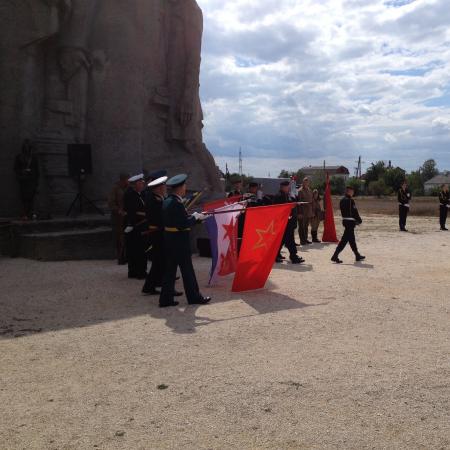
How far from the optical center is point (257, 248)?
7.04 meters

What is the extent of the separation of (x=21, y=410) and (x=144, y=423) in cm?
84

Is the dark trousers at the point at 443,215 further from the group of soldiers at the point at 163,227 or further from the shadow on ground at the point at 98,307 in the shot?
the shadow on ground at the point at 98,307

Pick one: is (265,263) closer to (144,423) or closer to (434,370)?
(434,370)

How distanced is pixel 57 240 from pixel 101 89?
12.9 ft

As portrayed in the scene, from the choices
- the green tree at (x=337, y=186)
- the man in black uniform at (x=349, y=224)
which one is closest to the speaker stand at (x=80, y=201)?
the man in black uniform at (x=349, y=224)

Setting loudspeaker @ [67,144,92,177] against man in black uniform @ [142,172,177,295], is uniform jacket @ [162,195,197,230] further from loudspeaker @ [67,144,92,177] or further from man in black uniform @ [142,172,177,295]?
loudspeaker @ [67,144,92,177]

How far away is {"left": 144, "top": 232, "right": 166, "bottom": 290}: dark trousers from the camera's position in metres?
6.89

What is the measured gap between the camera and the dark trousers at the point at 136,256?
7.94 metres

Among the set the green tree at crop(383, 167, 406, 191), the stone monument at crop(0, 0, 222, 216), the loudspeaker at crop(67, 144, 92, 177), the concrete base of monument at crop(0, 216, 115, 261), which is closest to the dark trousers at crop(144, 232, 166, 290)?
the concrete base of monument at crop(0, 216, 115, 261)

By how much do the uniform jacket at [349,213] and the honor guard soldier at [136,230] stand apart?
393 cm

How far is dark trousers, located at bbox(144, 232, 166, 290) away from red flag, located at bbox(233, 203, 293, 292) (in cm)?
100

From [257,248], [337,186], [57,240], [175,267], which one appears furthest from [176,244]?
[337,186]

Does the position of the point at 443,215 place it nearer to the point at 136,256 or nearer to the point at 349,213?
the point at 349,213

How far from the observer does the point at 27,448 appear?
2.92m
